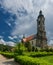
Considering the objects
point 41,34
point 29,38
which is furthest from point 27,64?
point 29,38

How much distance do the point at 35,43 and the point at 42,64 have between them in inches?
2949

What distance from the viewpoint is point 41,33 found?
296ft

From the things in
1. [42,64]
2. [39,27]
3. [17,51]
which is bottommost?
[42,64]

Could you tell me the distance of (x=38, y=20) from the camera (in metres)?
90.4

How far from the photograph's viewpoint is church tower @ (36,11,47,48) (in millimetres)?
89938

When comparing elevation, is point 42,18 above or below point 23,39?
above

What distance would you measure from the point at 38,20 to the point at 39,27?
3.12 meters

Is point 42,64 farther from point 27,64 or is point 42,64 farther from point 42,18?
point 42,18

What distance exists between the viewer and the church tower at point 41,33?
8994 centimetres

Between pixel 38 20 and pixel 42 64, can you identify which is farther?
pixel 38 20

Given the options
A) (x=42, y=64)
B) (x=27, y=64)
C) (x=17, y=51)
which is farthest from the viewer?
(x=17, y=51)

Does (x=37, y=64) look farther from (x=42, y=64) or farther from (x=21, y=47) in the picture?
(x=21, y=47)

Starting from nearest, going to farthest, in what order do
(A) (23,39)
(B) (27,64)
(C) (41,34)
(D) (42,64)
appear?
(D) (42,64), (B) (27,64), (C) (41,34), (A) (23,39)

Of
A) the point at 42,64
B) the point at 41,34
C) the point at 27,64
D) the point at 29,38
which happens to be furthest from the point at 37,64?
the point at 29,38
